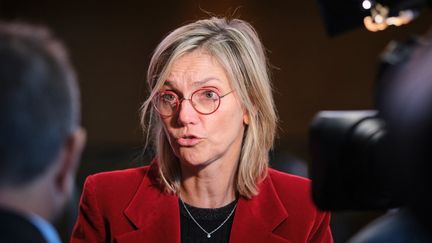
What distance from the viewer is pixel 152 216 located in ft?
7.07

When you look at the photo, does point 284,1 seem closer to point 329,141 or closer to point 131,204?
point 131,204

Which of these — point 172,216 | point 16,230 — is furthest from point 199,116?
point 16,230

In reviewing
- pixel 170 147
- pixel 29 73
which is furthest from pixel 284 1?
pixel 29 73

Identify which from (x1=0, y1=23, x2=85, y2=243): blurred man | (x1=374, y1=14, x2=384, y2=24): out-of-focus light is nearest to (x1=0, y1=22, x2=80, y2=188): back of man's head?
(x1=0, y1=23, x2=85, y2=243): blurred man

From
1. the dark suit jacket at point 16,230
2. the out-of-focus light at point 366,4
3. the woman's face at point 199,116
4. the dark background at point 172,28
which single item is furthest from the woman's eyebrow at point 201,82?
the dark background at point 172,28

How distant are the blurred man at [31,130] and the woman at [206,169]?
952 mm

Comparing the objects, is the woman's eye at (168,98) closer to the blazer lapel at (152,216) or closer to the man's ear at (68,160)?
the blazer lapel at (152,216)

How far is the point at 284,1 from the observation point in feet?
17.0

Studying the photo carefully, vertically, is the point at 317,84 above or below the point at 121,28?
below

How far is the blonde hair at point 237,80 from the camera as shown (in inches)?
83.7

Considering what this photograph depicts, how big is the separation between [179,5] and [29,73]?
4.40m

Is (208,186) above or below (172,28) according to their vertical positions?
above

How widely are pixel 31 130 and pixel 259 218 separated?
1227 mm

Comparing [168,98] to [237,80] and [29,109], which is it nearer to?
[237,80]
